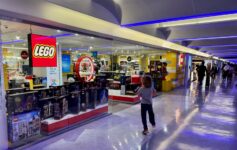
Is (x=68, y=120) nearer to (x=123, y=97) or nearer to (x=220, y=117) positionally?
(x=123, y=97)

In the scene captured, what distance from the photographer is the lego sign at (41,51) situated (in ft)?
12.7

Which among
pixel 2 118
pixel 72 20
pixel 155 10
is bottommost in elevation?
pixel 2 118

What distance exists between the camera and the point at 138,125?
15.9ft

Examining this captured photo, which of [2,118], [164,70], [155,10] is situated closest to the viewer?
[2,118]

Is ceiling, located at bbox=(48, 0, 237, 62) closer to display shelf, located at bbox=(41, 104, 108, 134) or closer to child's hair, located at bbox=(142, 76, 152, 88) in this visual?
child's hair, located at bbox=(142, 76, 152, 88)

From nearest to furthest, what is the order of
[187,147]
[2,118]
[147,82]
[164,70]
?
[2,118] → [187,147] → [147,82] → [164,70]

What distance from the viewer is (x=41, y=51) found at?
4074mm

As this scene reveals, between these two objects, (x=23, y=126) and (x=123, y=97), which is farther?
(x=123, y=97)

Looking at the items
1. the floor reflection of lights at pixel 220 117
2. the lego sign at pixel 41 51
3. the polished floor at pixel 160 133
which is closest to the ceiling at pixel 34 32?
the lego sign at pixel 41 51

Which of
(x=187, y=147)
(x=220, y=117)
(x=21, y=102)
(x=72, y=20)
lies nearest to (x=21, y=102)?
(x=21, y=102)

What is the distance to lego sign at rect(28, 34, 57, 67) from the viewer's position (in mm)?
3858

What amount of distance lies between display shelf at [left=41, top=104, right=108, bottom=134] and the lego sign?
1.40m

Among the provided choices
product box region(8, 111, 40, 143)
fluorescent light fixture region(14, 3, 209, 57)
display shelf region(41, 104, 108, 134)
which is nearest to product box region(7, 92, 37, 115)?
product box region(8, 111, 40, 143)

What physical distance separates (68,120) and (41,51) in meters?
1.88
